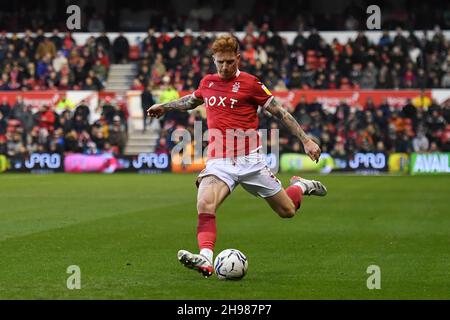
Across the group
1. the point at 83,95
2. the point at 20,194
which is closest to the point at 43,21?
the point at 83,95

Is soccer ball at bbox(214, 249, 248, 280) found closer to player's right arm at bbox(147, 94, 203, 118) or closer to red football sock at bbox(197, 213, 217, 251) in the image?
red football sock at bbox(197, 213, 217, 251)

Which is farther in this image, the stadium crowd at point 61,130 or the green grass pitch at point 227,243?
the stadium crowd at point 61,130

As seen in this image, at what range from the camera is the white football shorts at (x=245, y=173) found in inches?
425

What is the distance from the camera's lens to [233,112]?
429 inches

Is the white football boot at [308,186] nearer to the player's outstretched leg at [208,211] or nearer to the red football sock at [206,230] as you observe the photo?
the player's outstretched leg at [208,211]

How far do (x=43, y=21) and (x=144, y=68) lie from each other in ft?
22.4

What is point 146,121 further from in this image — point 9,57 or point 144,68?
point 9,57

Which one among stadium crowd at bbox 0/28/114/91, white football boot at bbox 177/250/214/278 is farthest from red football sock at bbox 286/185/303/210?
stadium crowd at bbox 0/28/114/91

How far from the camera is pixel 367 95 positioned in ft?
120

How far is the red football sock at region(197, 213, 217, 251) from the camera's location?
10.4m

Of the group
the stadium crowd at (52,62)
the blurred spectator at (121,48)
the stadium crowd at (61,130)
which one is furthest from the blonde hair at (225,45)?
the blurred spectator at (121,48)

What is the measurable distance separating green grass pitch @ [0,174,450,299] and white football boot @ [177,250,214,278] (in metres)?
0.14

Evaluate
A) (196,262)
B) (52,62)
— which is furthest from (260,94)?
(52,62)

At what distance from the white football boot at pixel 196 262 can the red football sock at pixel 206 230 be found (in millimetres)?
370
